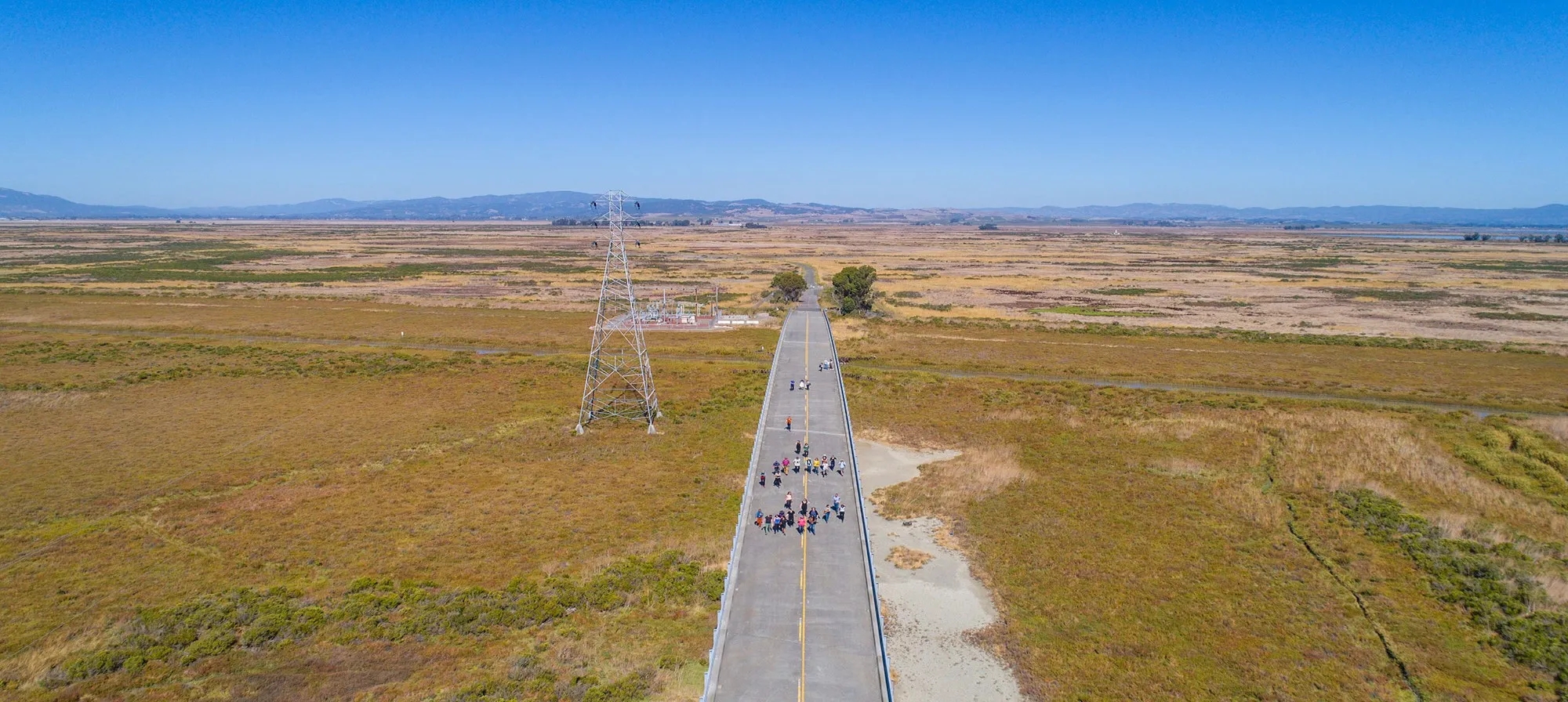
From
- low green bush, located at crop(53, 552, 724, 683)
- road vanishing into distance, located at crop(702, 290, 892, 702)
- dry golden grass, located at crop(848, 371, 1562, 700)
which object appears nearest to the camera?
road vanishing into distance, located at crop(702, 290, 892, 702)

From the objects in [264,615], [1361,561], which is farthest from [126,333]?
[1361,561]

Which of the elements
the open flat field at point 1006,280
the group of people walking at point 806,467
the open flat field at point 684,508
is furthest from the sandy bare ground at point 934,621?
the open flat field at point 1006,280

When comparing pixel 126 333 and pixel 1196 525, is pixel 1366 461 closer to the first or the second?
pixel 1196 525

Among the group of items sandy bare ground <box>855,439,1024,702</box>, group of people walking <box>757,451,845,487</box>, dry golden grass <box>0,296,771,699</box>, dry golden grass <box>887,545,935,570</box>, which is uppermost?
group of people walking <box>757,451,845,487</box>

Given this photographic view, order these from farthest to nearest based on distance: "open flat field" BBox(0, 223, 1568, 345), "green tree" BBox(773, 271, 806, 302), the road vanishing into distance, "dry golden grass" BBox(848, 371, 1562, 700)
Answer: "green tree" BBox(773, 271, 806, 302) < "open flat field" BBox(0, 223, 1568, 345) < "dry golden grass" BBox(848, 371, 1562, 700) < the road vanishing into distance

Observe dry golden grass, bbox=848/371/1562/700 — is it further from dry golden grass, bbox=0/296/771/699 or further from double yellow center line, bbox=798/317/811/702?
dry golden grass, bbox=0/296/771/699

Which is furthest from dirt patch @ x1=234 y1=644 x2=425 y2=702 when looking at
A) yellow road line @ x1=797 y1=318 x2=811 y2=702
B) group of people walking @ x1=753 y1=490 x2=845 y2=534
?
group of people walking @ x1=753 y1=490 x2=845 y2=534

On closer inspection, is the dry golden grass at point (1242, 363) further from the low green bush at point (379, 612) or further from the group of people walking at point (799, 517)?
the low green bush at point (379, 612)

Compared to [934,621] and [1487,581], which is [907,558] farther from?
[1487,581]
